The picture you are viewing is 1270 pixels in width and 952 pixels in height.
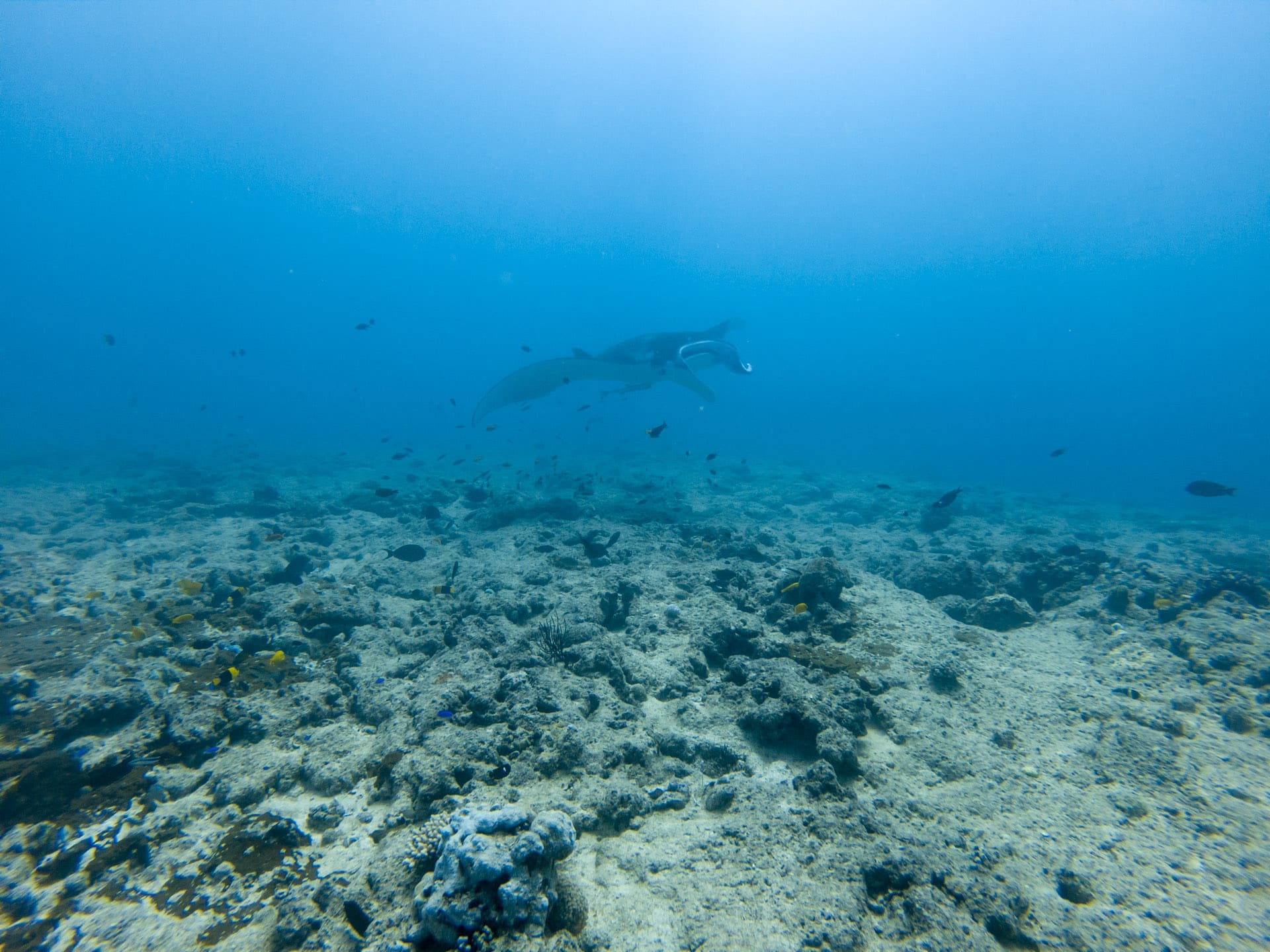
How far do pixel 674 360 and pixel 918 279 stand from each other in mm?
165692

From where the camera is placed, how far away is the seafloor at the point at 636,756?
2682 mm

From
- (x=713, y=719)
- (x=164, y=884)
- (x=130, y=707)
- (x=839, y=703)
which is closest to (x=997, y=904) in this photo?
(x=839, y=703)

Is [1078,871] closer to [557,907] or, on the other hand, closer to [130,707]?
[557,907]

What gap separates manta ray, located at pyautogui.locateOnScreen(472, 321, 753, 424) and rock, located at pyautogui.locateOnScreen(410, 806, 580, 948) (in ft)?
45.6

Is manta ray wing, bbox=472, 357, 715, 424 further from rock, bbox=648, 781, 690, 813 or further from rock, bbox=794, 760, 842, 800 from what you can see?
rock, bbox=794, 760, 842, 800

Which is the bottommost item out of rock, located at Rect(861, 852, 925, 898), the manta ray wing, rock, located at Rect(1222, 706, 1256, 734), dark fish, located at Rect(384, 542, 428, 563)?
dark fish, located at Rect(384, 542, 428, 563)

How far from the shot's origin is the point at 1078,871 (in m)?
2.99

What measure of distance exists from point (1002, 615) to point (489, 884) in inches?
282

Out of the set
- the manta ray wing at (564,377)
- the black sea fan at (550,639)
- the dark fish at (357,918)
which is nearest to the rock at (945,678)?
the black sea fan at (550,639)

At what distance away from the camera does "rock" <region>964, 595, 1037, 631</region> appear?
6.73 m

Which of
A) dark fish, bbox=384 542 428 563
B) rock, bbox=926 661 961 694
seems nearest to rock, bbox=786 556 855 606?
rock, bbox=926 661 961 694

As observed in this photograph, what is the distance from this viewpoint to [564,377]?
17078 mm

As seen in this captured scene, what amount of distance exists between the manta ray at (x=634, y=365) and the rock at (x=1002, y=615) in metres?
9.64

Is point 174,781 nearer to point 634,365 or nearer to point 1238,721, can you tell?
point 1238,721
